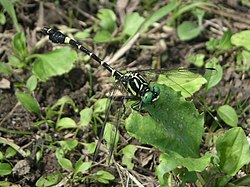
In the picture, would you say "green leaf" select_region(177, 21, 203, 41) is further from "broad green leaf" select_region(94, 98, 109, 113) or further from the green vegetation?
"broad green leaf" select_region(94, 98, 109, 113)

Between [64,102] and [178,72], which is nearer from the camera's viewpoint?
[178,72]

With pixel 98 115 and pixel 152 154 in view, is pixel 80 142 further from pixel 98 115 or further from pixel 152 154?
pixel 152 154

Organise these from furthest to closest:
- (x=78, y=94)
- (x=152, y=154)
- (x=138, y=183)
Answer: (x=78, y=94), (x=152, y=154), (x=138, y=183)

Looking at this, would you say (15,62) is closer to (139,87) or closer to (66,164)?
(66,164)

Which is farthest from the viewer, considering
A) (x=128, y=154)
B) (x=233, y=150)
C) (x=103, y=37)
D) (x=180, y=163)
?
(x=103, y=37)

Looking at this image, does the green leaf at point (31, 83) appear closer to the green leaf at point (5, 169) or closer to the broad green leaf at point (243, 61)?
the green leaf at point (5, 169)

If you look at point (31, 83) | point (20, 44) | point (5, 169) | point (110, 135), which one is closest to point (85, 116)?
point (110, 135)

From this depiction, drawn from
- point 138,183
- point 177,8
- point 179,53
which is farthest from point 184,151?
point 177,8
